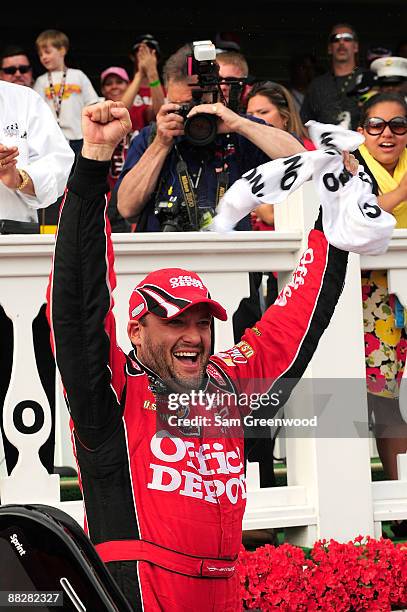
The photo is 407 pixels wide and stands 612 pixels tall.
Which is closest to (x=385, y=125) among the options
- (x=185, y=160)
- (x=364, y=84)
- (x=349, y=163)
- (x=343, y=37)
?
(x=185, y=160)

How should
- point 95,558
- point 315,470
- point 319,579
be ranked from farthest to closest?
point 315,470 < point 319,579 < point 95,558

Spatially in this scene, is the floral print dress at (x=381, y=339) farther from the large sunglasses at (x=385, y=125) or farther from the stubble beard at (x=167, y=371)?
the stubble beard at (x=167, y=371)

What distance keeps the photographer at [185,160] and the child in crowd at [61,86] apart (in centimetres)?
286

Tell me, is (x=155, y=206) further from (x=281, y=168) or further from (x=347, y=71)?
(x=347, y=71)

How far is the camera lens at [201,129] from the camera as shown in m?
5.52

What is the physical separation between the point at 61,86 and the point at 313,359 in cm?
416

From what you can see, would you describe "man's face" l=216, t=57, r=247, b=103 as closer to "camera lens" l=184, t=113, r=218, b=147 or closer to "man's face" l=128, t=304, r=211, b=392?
"camera lens" l=184, t=113, r=218, b=147

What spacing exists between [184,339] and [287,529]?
7.40ft

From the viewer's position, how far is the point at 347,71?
356 inches

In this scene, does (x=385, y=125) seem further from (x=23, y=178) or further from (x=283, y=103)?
(x=23, y=178)

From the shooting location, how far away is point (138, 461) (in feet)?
11.0

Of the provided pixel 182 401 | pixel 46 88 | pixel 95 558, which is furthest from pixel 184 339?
pixel 46 88
